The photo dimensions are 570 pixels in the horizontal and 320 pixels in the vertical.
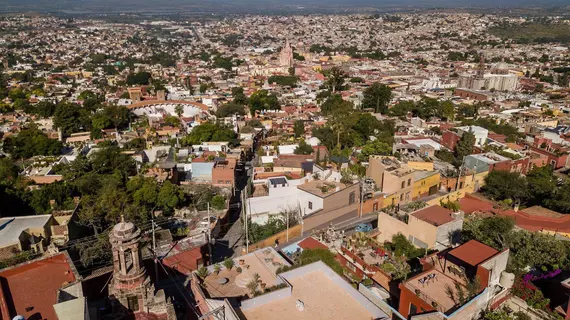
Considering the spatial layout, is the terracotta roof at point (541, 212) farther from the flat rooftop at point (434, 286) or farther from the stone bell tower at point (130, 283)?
the stone bell tower at point (130, 283)

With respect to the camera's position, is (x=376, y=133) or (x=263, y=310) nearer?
(x=263, y=310)

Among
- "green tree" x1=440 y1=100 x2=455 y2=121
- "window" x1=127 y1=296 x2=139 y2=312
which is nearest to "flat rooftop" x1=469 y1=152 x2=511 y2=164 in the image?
"green tree" x1=440 y1=100 x2=455 y2=121

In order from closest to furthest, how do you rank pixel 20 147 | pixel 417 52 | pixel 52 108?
1. pixel 20 147
2. pixel 52 108
3. pixel 417 52

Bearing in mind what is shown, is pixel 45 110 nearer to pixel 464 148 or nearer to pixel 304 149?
pixel 304 149

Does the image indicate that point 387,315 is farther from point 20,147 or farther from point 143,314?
point 20,147

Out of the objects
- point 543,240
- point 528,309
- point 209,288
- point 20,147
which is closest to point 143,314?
point 209,288
